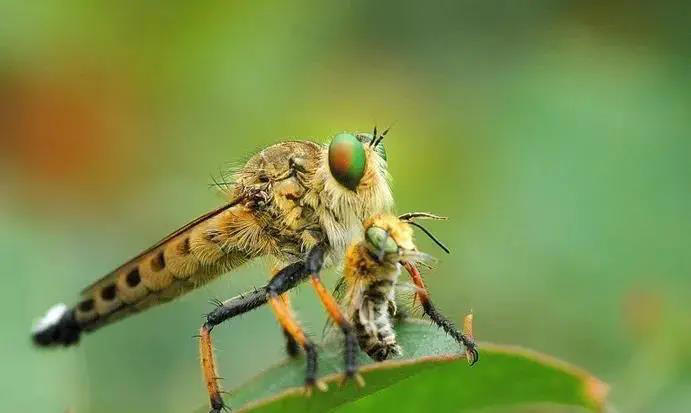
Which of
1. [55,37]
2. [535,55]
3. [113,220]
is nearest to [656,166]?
[535,55]

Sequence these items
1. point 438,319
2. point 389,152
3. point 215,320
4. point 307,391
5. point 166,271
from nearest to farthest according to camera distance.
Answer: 1. point 307,391
2. point 438,319
3. point 215,320
4. point 166,271
5. point 389,152

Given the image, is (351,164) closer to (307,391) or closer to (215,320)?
(215,320)

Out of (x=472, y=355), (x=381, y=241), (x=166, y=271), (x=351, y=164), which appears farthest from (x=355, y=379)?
(x=166, y=271)

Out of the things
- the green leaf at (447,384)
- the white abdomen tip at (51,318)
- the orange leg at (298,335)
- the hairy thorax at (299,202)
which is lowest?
the green leaf at (447,384)

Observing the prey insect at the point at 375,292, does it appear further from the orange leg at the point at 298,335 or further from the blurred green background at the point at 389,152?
the blurred green background at the point at 389,152

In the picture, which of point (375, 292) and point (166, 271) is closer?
point (375, 292)

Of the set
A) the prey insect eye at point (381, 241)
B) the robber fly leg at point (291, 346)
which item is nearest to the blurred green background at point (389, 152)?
the robber fly leg at point (291, 346)

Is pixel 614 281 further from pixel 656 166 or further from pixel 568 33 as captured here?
pixel 568 33
